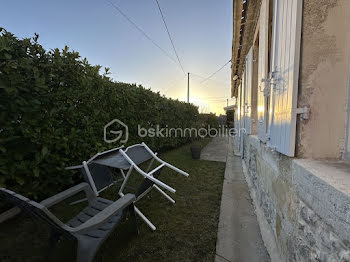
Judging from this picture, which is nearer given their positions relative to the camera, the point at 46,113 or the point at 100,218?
the point at 100,218

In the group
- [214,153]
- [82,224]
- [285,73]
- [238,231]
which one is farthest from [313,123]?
[214,153]

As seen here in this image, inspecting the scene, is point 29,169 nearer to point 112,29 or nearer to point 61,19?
point 61,19

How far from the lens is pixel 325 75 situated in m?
1.16

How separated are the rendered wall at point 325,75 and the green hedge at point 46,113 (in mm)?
2949

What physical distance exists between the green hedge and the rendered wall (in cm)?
295

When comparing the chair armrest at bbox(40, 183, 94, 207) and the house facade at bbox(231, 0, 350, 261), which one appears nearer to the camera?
the house facade at bbox(231, 0, 350, 261)

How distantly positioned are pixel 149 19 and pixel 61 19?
332cm

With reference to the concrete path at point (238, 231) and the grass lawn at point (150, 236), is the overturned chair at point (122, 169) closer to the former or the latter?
the grass lawn at point (150, 236)

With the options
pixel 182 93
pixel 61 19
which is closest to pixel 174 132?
pixel 61 19

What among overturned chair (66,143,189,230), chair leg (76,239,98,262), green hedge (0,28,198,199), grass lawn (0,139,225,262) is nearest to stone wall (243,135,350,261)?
grass lawn (0,139,225,262)

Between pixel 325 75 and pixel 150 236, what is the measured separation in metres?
2.42

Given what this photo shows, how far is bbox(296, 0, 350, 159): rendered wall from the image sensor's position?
1124 millimetres

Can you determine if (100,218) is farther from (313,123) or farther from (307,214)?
(313,123)

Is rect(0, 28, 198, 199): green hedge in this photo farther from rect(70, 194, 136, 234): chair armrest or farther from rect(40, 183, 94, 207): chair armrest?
rect(70, 194, 136, 234): chair armrest
